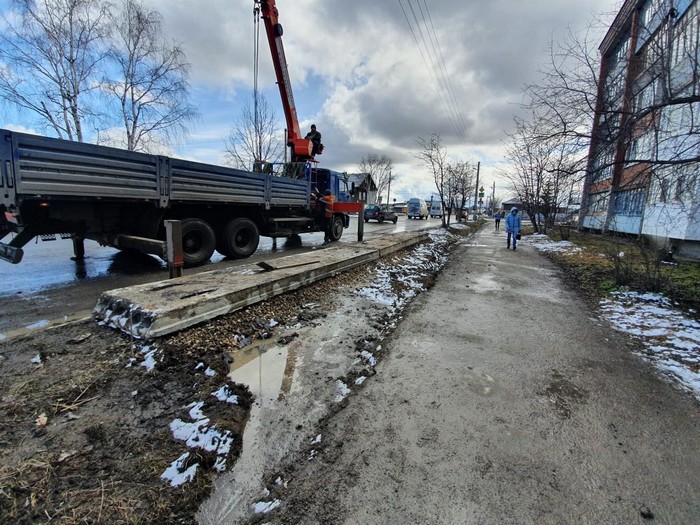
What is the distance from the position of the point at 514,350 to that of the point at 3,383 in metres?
4.55

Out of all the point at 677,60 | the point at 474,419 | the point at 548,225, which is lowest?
the point at 474,419

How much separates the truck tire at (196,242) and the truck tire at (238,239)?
55 centimetres

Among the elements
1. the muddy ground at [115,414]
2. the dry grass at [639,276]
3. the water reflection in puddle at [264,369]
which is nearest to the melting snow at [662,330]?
the dry grass at [639,276]

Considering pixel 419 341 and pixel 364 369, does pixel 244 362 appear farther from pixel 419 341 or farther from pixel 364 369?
pixel 419 341

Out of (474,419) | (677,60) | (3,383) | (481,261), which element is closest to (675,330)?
(474,419)

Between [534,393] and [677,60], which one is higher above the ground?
[677,60]

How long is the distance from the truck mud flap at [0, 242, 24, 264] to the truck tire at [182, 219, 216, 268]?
8.02 feet

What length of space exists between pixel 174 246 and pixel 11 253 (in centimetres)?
252

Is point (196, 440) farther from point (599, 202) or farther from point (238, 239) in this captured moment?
point (599, 202)

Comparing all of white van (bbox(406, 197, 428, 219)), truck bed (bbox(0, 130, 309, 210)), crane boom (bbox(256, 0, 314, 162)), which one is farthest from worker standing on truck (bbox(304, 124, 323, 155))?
white van (bbox(406, 197, 428, 219))

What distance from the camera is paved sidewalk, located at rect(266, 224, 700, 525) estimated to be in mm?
1679

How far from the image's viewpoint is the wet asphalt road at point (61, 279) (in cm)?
410

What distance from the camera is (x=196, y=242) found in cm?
719

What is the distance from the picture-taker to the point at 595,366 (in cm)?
333
